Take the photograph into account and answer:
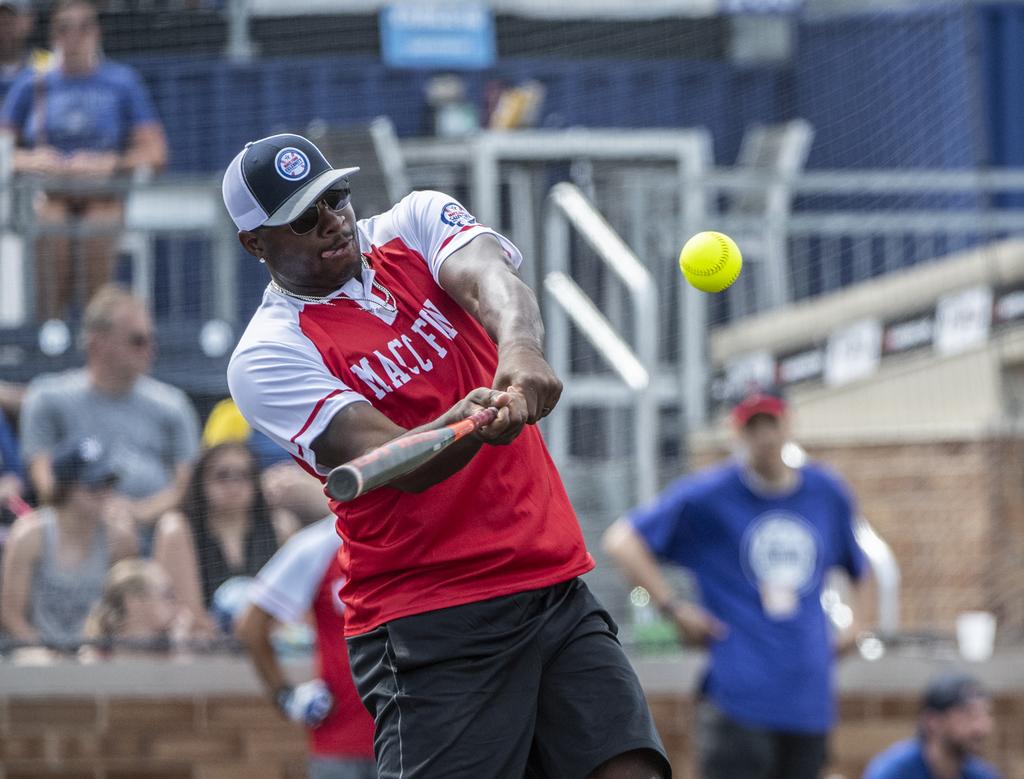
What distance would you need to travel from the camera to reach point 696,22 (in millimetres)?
12852

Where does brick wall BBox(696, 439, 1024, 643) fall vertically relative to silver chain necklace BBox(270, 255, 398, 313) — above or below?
below

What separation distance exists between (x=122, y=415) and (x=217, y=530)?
699 mm

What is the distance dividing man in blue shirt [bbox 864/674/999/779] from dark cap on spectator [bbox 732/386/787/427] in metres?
1.38

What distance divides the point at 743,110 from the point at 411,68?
100 inches

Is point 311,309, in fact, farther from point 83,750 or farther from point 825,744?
point 83,750

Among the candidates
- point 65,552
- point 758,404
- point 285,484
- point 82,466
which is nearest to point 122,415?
point 82,466

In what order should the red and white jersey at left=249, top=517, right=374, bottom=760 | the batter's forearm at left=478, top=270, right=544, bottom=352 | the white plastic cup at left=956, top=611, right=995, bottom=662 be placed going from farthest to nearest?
1. the white plastic cup at left=956, top=611, right=995, bottom=662
2. the red and white jersey at left=249, top=517, right=374, bottom=760
3. the batter's forearm at left=478, top=270, right=544, bottom=352

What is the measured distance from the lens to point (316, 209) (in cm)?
390

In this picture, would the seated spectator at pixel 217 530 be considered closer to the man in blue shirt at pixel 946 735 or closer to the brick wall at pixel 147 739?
the brick wall at pixel 147 739

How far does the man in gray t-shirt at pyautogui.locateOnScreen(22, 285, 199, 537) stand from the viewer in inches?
318

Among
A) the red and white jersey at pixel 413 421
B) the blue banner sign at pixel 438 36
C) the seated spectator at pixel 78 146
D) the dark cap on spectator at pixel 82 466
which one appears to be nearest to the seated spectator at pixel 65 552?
the dark cap on spectator at pixel 82 466

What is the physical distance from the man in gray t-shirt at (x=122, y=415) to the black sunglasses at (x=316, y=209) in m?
4.29

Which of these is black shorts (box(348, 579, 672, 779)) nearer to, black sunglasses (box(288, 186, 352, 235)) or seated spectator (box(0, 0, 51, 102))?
black sunglasses (box(288, 186, 352, 235))

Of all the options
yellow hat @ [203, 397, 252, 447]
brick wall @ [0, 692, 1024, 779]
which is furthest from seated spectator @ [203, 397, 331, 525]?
brick wall @ [0, 692, 1024, 779]
